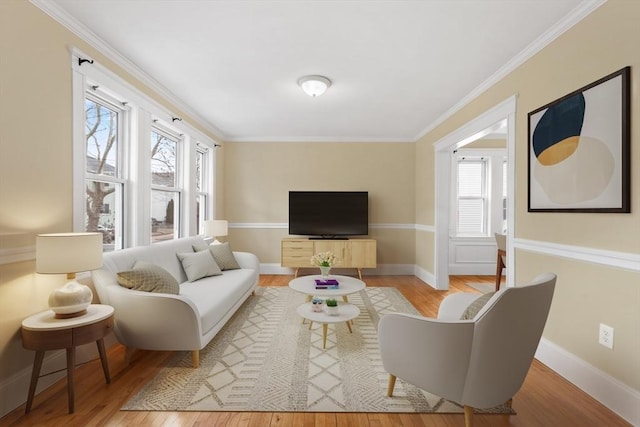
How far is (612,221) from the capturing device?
1940 millimetres

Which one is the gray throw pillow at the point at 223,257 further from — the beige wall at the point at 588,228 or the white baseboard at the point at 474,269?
the white baseboard at the point at 474,269

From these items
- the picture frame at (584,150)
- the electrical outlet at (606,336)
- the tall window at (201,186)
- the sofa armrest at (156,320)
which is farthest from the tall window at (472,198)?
the sofa armrest at (156,320)

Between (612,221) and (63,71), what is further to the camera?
(63,71)

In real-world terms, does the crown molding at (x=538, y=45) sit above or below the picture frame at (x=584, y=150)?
above

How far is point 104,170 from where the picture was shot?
9.78 feet

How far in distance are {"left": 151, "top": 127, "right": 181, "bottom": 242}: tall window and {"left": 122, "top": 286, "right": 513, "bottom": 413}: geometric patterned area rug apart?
68.0 inches

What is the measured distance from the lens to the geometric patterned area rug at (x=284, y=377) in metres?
1.94

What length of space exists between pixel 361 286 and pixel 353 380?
45.1 inches

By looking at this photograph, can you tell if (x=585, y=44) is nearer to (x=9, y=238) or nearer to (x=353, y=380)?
(x=353, y=380)

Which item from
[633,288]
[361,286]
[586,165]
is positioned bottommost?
[361,286]

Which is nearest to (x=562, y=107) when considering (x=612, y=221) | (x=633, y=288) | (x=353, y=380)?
(x=612, y=221)

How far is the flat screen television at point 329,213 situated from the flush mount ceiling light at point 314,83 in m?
2.50

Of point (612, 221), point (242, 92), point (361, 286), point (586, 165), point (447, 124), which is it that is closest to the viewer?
point (612, 221)

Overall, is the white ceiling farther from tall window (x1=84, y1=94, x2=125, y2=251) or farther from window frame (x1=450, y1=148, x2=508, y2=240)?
window frame (x1=450, y1=148, x2=508, y2=240)
